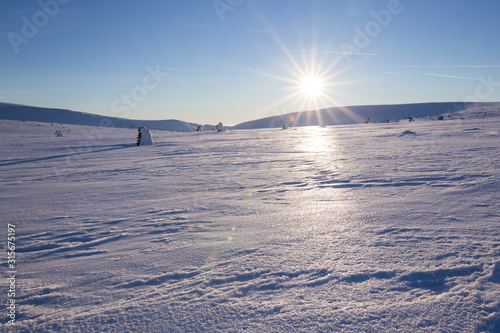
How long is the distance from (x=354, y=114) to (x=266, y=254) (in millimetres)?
41229

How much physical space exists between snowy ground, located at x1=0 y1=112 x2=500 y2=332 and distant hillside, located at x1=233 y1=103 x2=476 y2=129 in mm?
31898

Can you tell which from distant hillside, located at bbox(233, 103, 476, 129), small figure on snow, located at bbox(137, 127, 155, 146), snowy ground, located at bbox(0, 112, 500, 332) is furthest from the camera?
distant hillside, located at bbox(233, 103, 476, 129)

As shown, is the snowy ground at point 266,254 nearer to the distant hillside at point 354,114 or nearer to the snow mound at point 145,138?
the snow mound at point 145,138

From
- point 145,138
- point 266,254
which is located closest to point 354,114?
point 145,138

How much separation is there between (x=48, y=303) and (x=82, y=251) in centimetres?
59

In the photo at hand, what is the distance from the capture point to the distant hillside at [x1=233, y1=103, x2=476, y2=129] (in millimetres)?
35312

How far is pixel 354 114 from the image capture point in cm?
3953

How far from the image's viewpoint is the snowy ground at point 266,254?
48.3 inches

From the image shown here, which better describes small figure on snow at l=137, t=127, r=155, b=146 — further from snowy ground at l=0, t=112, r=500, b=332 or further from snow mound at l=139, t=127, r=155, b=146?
snowy ground at l=0, t=112, r=500, b=332

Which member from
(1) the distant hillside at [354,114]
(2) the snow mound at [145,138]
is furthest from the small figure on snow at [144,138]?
(1) the distant hillside at [354,114]

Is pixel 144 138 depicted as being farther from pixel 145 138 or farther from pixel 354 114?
pixel 354 114

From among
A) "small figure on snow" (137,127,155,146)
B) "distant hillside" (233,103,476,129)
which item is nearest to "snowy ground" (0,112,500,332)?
"small figure on snow" (137,127,155,146)

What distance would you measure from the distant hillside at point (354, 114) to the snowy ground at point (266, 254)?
105ft

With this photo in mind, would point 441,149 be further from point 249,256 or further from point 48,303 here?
point 48,303
